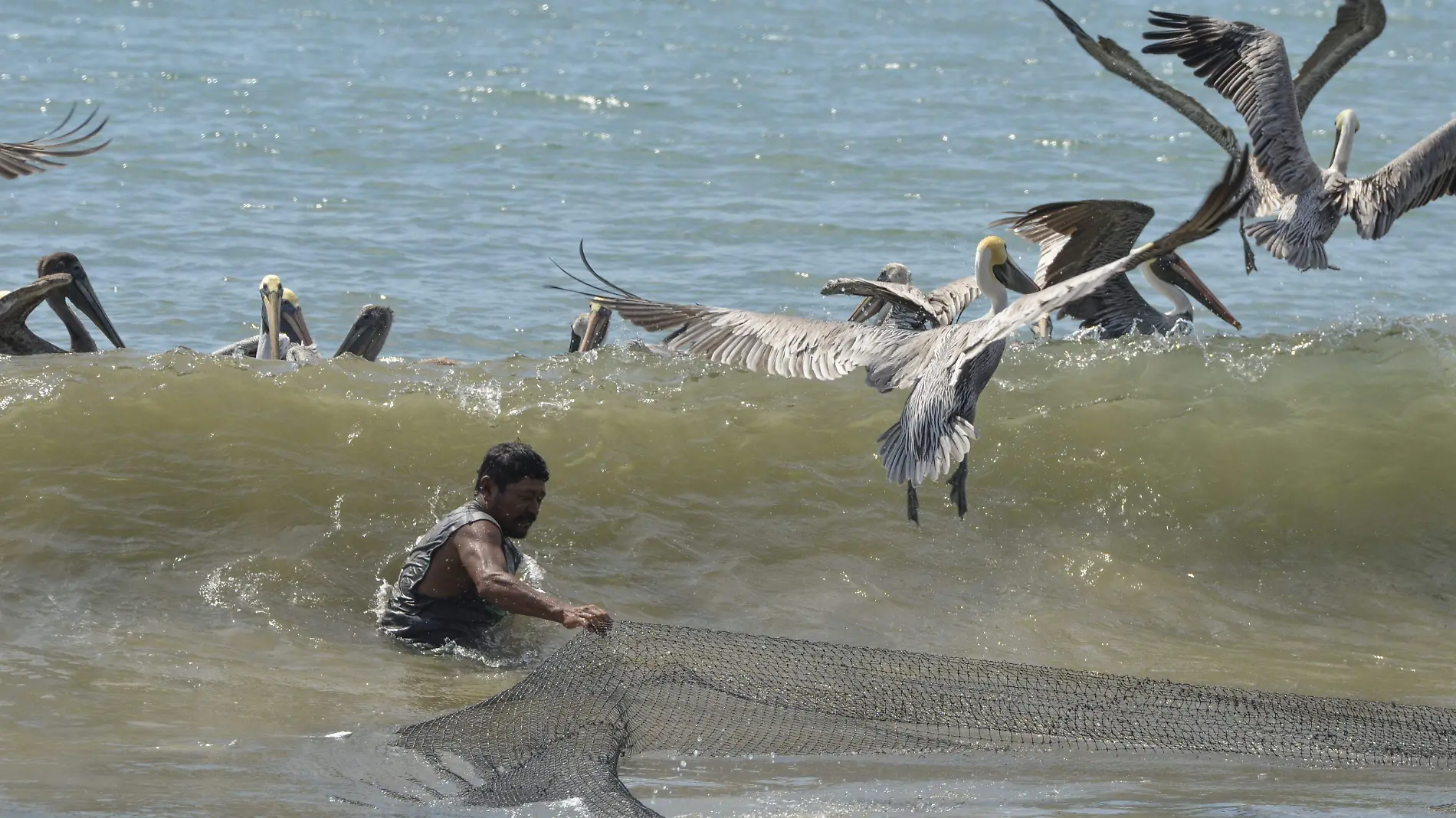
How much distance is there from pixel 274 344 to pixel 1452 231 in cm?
1291

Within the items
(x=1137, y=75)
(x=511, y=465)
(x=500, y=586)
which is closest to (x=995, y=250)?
(x=1137, y=75)

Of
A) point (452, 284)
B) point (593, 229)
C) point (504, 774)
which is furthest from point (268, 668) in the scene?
point (593, 229)

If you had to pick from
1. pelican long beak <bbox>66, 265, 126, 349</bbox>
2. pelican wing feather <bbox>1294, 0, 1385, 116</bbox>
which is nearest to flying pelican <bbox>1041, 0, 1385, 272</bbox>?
pelican wing feather <bbox>1294, 0, 1385, 116</bbox>

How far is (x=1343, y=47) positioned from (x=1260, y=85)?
0.72m

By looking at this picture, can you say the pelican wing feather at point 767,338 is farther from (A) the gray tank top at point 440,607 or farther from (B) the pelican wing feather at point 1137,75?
(B) the pelican wing feather at point 1137,75

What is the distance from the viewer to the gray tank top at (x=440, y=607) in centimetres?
687

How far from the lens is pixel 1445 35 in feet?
109

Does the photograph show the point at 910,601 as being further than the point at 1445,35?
No

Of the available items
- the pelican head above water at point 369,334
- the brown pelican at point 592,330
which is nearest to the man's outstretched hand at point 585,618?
the pelican head above water at point 369,334

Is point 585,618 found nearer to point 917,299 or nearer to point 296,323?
point 917,299

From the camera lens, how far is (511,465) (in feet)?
22.0

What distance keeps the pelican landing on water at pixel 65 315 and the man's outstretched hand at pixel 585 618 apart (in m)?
5.40

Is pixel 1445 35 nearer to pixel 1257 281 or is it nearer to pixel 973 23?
pixel 973 23

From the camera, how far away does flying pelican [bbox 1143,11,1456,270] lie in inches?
407
